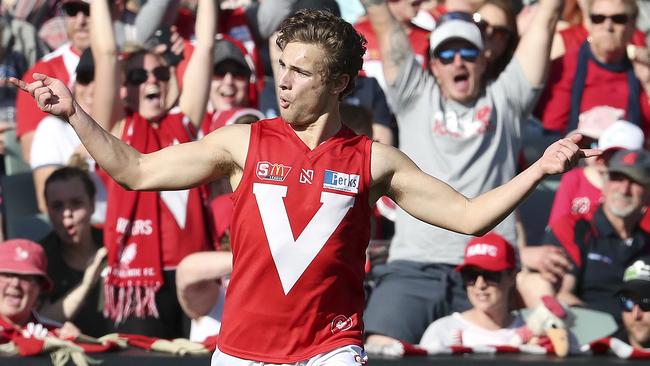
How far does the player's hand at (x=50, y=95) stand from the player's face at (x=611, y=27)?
480 centimetres

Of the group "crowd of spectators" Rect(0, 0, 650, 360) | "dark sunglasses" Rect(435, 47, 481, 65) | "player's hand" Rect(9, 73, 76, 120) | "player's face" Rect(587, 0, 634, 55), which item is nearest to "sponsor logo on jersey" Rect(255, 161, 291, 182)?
"player's hand" Rect(9, 73, 76, 120)

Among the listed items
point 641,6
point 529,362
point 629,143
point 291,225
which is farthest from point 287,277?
point 641,6

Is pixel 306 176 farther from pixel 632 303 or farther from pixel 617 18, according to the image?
pixel 617 18

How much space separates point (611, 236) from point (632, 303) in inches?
22.7

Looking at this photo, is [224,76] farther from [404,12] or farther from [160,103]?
[404,12]

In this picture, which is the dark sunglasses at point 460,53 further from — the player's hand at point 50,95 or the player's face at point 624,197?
the player's hand at point 50,95

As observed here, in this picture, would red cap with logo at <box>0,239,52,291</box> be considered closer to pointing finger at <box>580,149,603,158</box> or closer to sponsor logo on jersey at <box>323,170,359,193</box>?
sponsor logo on jersey at <box>323,170,359,193</box>

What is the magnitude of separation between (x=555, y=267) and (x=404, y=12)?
2.44 meters

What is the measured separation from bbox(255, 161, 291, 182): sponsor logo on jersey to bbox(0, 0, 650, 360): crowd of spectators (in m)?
2.45

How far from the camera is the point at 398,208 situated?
7.74m

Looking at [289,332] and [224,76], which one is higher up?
[224,76]

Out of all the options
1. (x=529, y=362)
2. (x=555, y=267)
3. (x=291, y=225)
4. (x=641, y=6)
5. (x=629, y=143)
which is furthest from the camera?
(x=641, y=6)

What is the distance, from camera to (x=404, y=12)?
9016 millimetres

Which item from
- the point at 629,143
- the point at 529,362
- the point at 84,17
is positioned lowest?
the point at 529,362
